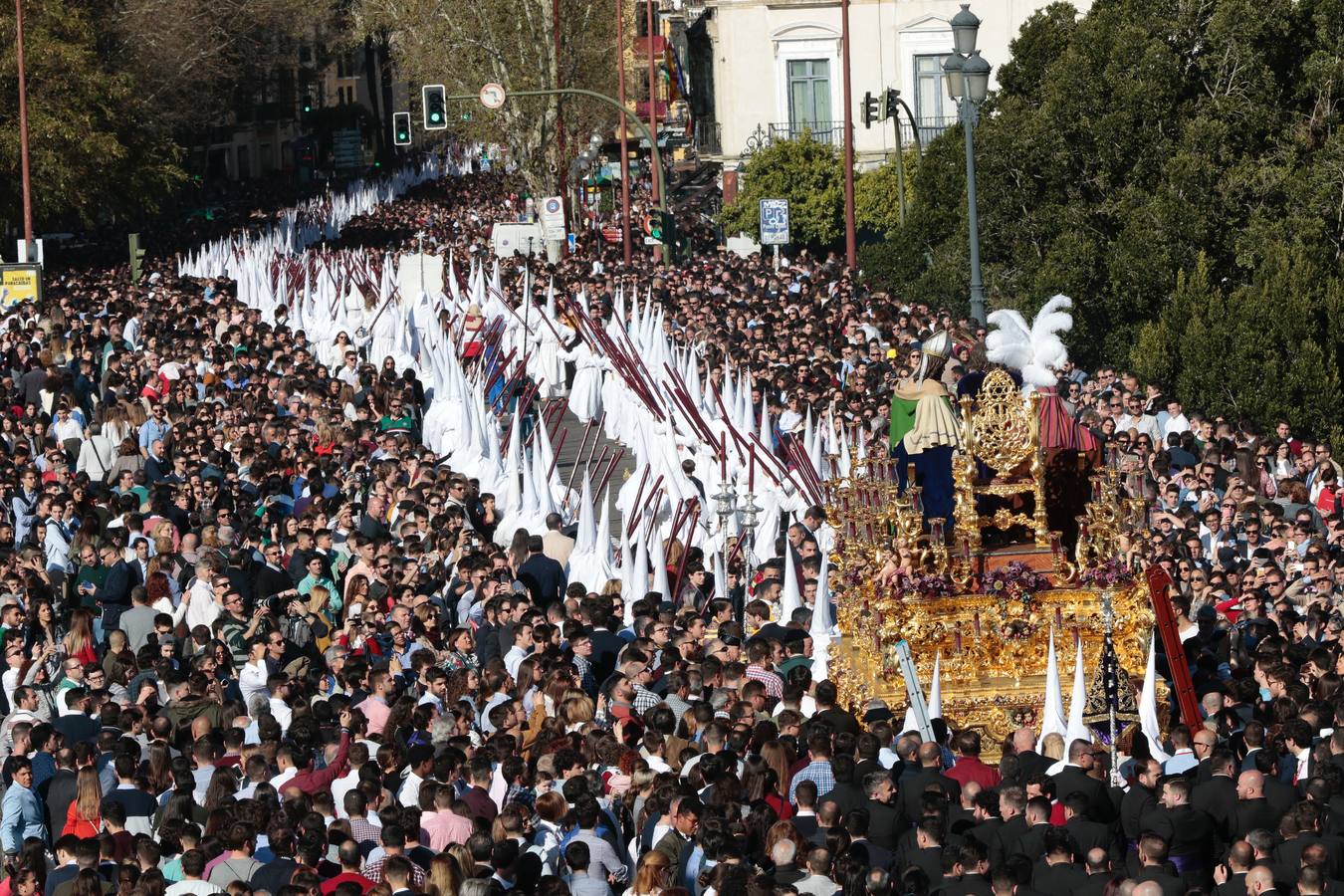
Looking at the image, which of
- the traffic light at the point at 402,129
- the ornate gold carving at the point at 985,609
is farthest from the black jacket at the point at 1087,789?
the traffic light at the point at 402,129

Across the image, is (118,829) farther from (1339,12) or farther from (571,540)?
(1339,12)

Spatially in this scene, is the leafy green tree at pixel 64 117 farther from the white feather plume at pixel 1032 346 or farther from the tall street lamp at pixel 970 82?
the white feather plume at pixel 1032 346

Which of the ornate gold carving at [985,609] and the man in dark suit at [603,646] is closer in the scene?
the ornate gold carving at [985,609]

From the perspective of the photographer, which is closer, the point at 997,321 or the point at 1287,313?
the point at 997,321

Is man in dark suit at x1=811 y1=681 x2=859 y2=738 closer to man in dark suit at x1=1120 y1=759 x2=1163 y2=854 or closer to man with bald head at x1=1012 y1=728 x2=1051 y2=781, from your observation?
man with bald head at x1=1012 y1=728 x2=1051 y2=781

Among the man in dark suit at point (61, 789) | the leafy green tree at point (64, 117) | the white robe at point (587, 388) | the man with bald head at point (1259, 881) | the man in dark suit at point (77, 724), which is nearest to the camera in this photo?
the man with bald head at point (1259, 881)

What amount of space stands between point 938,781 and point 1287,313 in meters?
16.1

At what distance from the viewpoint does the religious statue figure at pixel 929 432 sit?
51.2 ft

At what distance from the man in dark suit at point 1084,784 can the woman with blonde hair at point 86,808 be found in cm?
465

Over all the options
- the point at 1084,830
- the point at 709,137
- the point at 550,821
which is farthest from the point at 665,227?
the point at 1084,830

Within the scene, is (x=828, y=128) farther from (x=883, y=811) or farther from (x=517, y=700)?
(x=883, y=811)

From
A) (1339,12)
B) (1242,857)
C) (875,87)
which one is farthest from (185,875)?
(875,87)

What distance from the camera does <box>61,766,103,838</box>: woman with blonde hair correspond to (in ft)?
39.7

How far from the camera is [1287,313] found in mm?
26562
